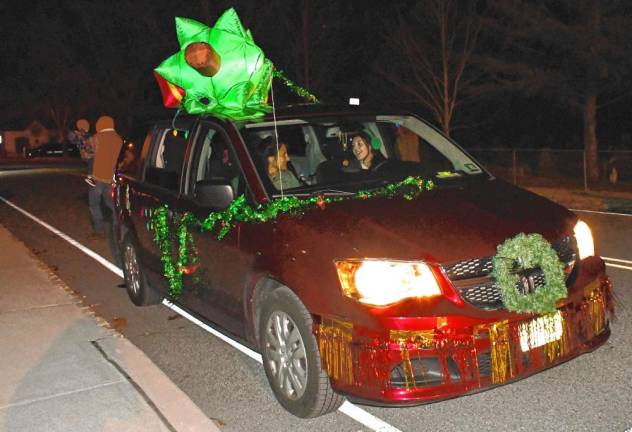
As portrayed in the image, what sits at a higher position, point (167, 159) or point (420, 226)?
point (167, 159)

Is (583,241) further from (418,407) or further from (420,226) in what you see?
(418,407)

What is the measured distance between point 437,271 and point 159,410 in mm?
2000

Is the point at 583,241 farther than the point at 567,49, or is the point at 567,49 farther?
the point at 567,49

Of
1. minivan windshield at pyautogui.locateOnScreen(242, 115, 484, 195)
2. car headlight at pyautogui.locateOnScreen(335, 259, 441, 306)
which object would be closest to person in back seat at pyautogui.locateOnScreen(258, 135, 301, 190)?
minivan windshield at pyautogui.locateOnScreen(242, 115, 484, 195)

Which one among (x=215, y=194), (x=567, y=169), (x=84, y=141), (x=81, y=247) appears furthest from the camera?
(x=567, y=169)

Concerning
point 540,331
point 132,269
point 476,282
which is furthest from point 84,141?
point 540,331

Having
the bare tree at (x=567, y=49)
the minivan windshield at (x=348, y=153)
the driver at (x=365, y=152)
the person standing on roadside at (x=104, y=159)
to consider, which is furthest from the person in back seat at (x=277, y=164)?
the bare tree at (x=567, y=49)

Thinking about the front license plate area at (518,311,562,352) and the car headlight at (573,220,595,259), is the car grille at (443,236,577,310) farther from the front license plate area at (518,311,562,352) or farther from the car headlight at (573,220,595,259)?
the car headlight at (573,220,595,259)

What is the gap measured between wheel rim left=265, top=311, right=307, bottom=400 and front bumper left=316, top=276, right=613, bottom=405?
11.0 inches

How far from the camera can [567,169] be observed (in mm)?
18969

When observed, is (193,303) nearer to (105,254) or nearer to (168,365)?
(168,365)

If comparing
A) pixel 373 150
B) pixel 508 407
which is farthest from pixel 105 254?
pixel 508 407

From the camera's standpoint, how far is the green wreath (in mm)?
3832

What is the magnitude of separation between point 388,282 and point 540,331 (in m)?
→ 0.89
